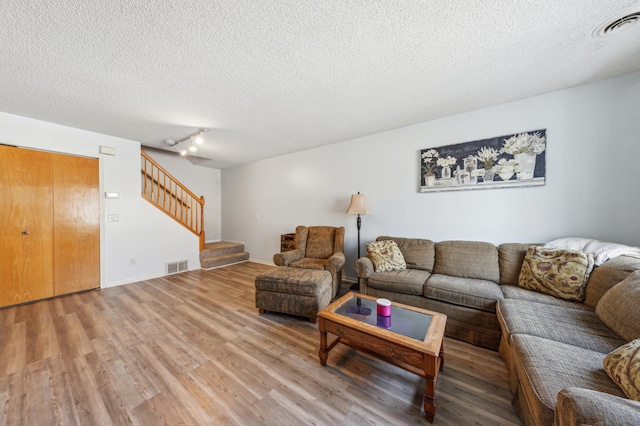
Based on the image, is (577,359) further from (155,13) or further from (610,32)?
(155,13)

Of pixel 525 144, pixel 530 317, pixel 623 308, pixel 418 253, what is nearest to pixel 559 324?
pixel 530 317

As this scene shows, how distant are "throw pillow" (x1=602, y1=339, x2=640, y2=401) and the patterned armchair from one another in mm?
2190

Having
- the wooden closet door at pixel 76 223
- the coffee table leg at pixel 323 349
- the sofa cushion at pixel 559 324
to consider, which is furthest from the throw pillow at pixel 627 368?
the wooden closet door at pixel 76 223

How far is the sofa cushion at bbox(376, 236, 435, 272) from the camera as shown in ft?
8.72

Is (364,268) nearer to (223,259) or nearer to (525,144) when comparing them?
(525,144)

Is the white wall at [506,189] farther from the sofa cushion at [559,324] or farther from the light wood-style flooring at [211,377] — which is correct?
the light wood-style flooring at [211,377]

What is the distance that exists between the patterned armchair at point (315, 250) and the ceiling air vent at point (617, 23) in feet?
9.56

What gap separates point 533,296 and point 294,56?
287 centimetres

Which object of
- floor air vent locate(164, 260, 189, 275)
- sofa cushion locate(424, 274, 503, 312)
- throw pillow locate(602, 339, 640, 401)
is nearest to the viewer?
throw pillow locate(602, 339, 640, 401)

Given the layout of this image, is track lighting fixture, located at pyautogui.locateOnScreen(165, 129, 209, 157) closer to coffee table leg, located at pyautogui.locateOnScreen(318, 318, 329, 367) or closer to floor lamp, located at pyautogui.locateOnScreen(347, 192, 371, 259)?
floor lamp, located at pyautogui.locateOnScreen(347, 192, 371, 259)

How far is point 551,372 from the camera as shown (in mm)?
1019

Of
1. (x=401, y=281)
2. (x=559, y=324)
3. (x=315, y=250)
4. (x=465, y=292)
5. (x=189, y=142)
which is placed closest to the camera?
(x=559, y=324)

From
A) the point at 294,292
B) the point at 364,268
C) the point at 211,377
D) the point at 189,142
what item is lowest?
the point at 211,377

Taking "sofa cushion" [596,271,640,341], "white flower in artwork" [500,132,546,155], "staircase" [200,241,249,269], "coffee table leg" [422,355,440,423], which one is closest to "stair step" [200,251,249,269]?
"staircase" [200,241,249,269]
